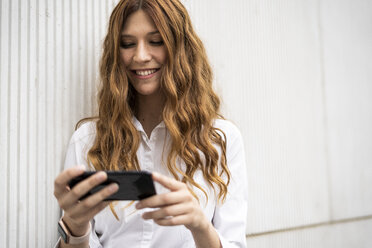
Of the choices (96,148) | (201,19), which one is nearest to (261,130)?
(201,19)

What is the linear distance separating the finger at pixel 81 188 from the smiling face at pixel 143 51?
2.17ft

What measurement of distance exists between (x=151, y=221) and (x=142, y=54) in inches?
25.8

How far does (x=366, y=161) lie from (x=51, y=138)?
7.18ft

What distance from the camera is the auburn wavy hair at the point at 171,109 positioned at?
155cm

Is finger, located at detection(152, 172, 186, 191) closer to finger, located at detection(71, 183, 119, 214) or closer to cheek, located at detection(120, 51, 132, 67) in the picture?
finger, located at detection(71, 183, 119, 214)

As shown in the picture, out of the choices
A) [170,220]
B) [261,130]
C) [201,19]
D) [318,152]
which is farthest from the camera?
[318,152]

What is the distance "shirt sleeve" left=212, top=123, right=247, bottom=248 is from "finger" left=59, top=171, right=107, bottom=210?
2.37 ft

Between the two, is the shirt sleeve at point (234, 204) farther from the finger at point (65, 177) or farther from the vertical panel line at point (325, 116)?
the vertical panel line at point (325, 116)

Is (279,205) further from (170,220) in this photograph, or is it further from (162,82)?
(170,220)

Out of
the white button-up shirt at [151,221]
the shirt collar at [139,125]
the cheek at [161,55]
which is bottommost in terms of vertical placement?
the white button-up shirt at [151,221]

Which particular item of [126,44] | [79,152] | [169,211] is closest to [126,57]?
[126,44]

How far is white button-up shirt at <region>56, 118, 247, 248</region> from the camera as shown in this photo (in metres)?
1.56

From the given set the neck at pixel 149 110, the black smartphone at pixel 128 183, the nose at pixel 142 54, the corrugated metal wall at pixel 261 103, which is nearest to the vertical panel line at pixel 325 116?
the corrugated metal wall at pixel 261 103

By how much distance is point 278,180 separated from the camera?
Result: 7.41 ft
